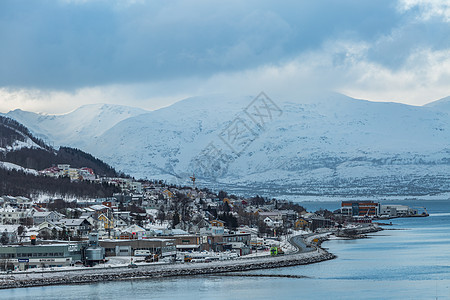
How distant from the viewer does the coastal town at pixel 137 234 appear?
32031mm

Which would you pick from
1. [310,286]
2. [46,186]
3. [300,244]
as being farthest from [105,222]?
[46,186]

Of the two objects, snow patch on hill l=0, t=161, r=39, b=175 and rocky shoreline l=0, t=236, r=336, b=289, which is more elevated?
snow patch on hill l=0, t=161, r=39, b=175

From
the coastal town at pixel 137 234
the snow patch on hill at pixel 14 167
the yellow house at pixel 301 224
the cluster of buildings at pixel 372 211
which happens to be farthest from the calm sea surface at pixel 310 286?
the cluster of buildings at pixel 372 211

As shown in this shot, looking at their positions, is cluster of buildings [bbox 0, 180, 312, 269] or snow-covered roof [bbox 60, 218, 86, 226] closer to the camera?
cluster of buildings [bbox 0, 180, 312, 269]

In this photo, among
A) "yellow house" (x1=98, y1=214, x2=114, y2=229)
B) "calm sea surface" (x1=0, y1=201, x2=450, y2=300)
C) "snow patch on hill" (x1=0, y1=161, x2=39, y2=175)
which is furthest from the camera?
"snow patch on hill" (x1=0, y1=161, x2=39, y2=175)

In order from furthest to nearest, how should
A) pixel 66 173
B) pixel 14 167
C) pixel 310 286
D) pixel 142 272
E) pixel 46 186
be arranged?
pixel 66 173 < pixel 14 167 < pixel 46 186 < pixel 142 272 < pixel 310 286

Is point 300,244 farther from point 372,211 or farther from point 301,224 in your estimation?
point 372,211

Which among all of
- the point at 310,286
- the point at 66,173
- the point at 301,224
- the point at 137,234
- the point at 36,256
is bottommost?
the point at 310,286

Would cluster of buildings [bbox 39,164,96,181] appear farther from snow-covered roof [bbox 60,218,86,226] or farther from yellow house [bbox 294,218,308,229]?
snow-covered roof [bbox 60,218,86,226]

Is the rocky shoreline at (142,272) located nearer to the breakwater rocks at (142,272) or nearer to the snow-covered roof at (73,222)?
the breakwater rocks at (142,272)

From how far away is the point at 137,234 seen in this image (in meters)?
38.1

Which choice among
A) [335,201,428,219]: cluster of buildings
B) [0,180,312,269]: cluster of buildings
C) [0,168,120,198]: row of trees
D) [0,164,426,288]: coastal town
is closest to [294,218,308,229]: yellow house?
[0,164,426,288]: coastal town

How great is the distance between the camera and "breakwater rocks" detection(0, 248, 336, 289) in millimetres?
28127

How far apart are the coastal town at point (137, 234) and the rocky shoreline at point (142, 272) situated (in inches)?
22.6
